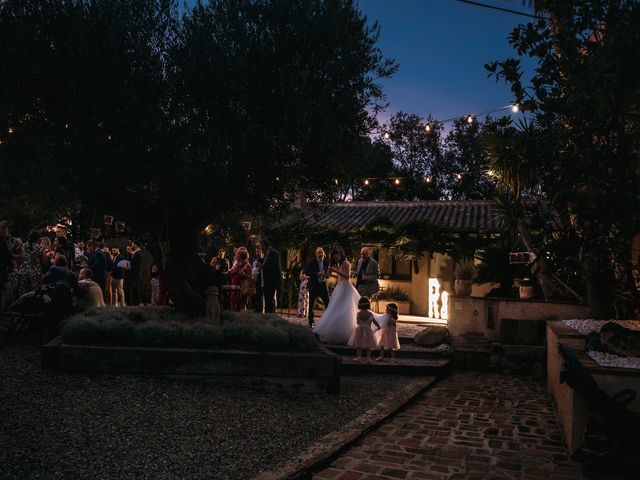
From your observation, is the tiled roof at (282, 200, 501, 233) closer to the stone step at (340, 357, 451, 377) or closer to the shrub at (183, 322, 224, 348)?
the stone step at (340, 357, 451, 377)

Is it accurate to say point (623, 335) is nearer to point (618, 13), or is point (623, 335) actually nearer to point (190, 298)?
point (618, 13)

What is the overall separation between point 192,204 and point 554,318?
696cm

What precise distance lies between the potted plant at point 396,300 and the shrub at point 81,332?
11.3m

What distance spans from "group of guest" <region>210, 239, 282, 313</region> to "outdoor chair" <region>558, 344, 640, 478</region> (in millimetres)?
7784

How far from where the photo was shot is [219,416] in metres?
5.75

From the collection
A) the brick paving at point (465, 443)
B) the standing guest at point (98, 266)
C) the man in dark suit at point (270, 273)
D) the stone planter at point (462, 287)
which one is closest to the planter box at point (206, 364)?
the brick paving at point (465, 443)

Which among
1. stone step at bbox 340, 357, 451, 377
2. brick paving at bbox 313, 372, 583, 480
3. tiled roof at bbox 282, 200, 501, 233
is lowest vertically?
brick paving at bbox 313, 372, 583, 480

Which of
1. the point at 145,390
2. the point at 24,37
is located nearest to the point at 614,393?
the point at 145,390

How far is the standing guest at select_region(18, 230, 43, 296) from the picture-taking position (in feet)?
35.4

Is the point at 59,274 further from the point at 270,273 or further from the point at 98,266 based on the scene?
the point at 270,273

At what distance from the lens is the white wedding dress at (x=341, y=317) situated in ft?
34.5

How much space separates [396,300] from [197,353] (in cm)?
1140

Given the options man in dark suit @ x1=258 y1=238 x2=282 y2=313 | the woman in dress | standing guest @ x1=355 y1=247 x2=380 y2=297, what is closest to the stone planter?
standing guest @ x1=355 y1=247 x2=380 y2=297

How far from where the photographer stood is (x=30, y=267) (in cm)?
1087
